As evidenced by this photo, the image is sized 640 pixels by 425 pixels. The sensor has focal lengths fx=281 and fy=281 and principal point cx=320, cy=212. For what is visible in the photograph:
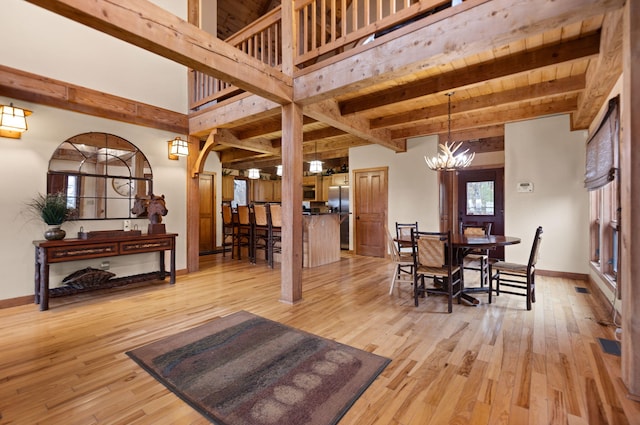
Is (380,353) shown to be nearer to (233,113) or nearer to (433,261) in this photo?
(433,261)

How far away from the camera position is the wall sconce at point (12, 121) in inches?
120

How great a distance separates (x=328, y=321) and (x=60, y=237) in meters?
3.36

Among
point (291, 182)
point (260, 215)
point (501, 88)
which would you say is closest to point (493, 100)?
point (501, 88)

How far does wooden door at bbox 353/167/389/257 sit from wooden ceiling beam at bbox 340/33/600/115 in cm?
256

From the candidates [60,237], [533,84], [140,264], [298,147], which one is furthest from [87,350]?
[533,84]

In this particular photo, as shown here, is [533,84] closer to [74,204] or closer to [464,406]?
[464,406]

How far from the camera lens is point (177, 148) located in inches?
181

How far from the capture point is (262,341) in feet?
7.91

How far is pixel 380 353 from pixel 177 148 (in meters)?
4.26

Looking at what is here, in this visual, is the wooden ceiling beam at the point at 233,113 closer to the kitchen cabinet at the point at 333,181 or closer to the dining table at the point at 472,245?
the dining table at the point at 472,245

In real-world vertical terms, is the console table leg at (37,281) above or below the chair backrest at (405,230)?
below

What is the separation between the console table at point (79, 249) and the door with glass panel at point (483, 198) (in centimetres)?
703

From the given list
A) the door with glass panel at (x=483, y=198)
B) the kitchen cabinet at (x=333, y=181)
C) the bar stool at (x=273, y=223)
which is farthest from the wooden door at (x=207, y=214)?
the door with glass panel at (x=483, y=198)

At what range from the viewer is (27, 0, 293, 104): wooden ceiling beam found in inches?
69.7
